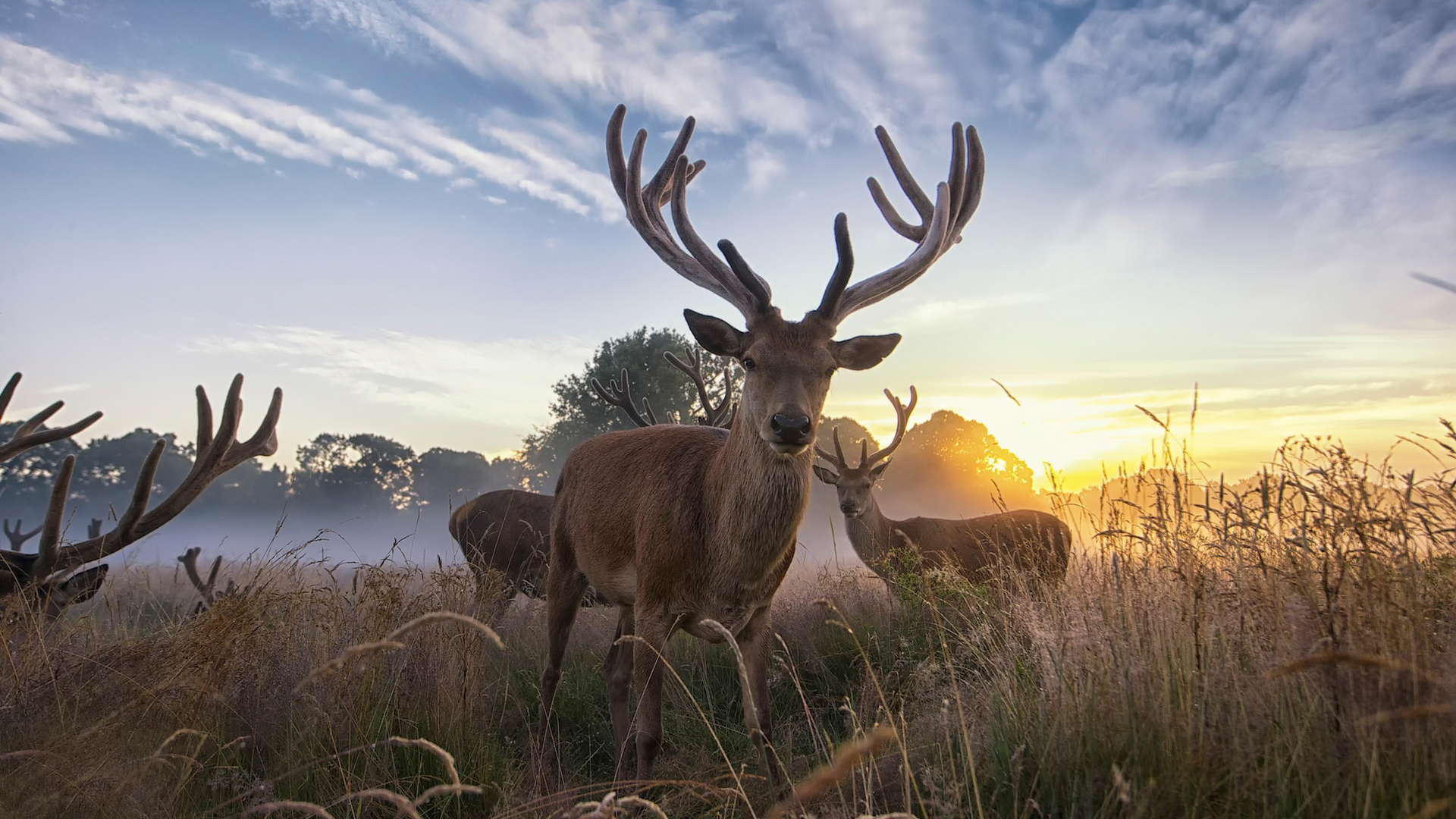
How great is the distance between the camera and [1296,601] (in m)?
3.01

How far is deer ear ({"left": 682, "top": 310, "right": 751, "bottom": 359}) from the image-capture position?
14.5 ft

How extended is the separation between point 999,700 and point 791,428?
1.43m

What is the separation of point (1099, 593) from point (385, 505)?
2086 inches

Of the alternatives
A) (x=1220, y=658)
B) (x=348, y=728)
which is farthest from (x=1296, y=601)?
(x=348, y=728)

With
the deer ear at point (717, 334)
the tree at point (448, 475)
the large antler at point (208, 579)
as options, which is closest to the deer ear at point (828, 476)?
the deer ear at point (717, 334)

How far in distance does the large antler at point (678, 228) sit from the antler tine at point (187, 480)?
244cm

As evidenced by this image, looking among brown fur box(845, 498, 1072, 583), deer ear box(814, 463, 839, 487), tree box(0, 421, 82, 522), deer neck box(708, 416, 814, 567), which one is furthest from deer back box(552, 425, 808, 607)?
tree box(0, 421, 82, 522)

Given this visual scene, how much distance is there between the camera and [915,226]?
5.98m

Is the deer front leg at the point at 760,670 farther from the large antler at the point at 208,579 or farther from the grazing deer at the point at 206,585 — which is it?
the large antler at the point at 208,579

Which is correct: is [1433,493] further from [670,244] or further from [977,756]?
[670,244]

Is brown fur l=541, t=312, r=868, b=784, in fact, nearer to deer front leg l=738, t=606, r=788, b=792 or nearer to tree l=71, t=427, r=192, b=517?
deer front leg l=738, t=606, r=788, b=792

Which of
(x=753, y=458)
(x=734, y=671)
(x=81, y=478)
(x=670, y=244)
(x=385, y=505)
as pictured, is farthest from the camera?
(x=385, y=505)

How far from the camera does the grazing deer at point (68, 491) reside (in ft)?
14.0

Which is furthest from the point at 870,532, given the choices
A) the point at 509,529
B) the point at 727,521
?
the point at 727,521
